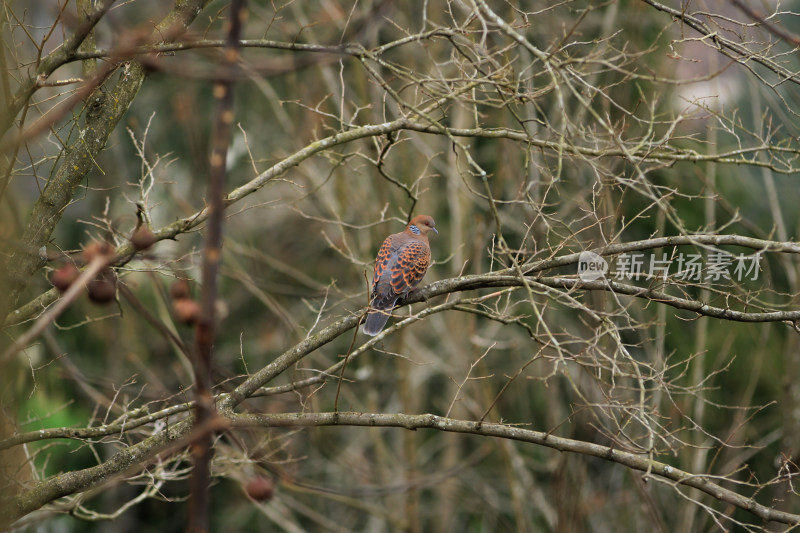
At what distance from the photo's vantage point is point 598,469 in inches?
320

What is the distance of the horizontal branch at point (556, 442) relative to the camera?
3.03 meters

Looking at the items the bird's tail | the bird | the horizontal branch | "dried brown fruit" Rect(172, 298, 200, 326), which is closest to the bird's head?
the bird

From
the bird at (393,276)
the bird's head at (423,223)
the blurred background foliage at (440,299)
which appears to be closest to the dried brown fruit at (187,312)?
the bird at (393,276)

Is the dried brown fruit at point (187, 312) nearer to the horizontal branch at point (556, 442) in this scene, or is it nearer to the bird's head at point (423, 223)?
the horizontal branch at point (556, 442)

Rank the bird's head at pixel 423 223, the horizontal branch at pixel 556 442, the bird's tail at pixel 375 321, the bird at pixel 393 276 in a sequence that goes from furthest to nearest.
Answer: the bird's head at pixel 423 223, the bird at pixel 393 276, the bird's tail at pixel 375 321, the horizontal branch at pixel 556 442

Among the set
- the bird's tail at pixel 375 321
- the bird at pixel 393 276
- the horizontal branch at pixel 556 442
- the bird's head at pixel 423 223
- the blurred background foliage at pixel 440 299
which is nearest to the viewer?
the horizontal branch at pixel 556 442

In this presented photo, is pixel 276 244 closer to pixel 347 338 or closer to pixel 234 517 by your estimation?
pixel 347 338

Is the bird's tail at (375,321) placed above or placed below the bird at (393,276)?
below

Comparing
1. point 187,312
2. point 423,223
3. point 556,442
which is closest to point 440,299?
point 423,223

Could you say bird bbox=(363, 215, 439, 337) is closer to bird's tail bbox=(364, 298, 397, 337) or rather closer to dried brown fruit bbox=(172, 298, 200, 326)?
bird's tail bbox=(364, 298, 397, 337)

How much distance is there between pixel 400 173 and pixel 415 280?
390 centimetres

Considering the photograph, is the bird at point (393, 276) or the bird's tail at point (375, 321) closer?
the bird's tail at point (375, 321)

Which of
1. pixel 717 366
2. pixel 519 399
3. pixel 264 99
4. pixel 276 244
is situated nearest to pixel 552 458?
pixel 519 399

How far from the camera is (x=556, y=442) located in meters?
3.19
